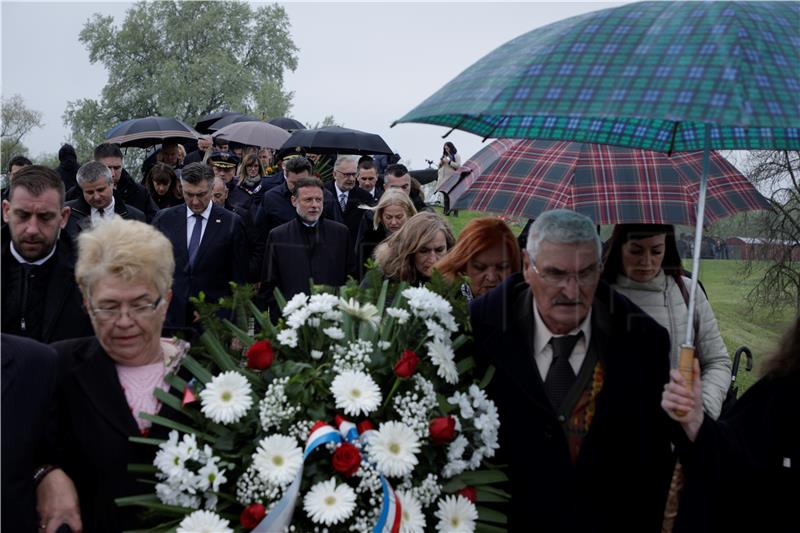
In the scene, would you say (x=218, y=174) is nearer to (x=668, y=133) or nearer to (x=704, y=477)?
(x=668, y=133)

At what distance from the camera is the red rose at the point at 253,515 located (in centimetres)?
288

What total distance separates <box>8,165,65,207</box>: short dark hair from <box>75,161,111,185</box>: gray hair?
10.6 feet

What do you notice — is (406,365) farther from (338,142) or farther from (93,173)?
(338,142)

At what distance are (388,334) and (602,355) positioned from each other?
82 centimetres

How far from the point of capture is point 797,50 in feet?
9.42

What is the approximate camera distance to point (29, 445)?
301 cm

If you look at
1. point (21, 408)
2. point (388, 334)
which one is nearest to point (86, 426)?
point (21, 408)

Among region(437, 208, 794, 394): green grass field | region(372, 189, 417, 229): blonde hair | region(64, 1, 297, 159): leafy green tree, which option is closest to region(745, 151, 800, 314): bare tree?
region(437, 208, 794, 394): green grass field

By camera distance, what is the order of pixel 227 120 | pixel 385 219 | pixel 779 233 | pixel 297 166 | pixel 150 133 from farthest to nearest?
pixel 227 120
pixel 779 233
pixel 150 133
pixel 297 166
pixel 385 219

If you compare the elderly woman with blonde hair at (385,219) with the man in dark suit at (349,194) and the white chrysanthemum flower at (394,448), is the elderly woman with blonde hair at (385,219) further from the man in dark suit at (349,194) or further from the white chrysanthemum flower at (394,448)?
the white chrysanthemum flower at (394,448)

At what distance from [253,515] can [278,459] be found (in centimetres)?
19

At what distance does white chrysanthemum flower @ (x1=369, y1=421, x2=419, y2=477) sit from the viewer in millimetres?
2934

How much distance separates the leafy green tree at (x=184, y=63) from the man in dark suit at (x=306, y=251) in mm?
43945

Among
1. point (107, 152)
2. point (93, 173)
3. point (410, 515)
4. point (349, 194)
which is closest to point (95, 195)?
point (93, 173)
